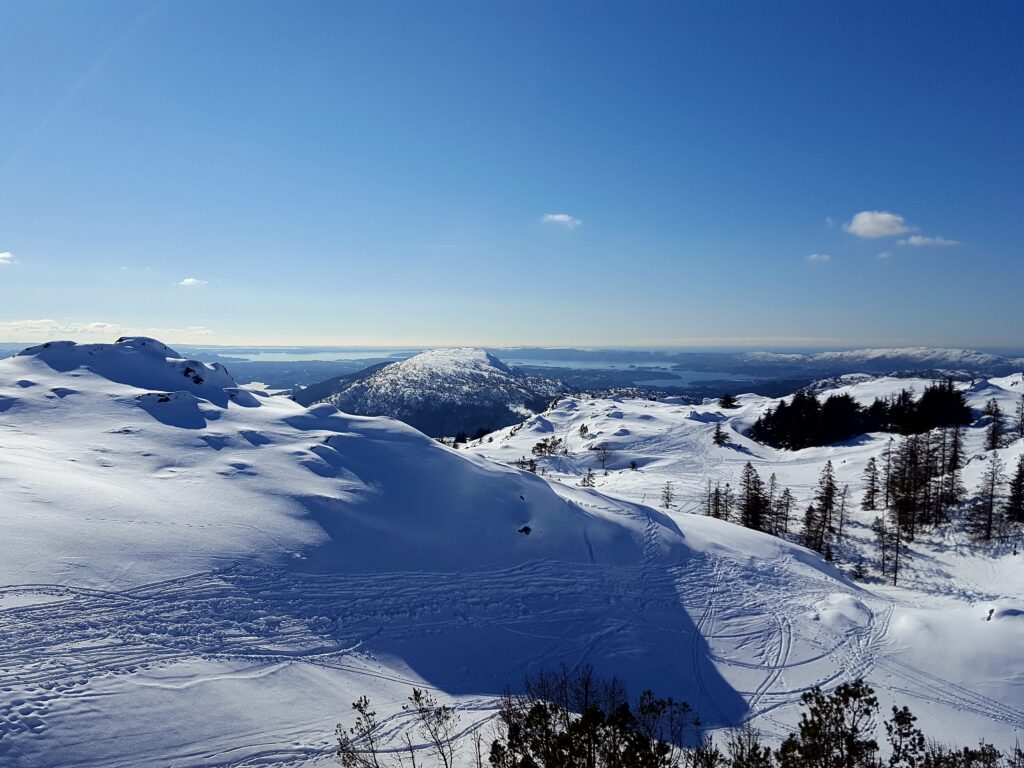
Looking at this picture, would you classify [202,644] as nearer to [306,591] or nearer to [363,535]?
[306,591]

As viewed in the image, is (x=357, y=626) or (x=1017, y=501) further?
(x=1017, y=501)

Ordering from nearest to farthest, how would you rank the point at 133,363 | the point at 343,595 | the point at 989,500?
the point at 343,595 → the point at 989,500 → the point at 133,363

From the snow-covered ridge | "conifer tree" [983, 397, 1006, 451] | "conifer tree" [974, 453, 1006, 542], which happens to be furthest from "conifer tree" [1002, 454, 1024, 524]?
the snow-covered ridge

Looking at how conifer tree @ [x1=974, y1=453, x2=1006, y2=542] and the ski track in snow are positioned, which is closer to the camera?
the ski track in snow

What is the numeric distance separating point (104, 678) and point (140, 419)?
33.2 metres

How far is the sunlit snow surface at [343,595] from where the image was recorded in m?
18.6

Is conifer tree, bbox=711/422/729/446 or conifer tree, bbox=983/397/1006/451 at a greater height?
conifer tree, bbox=983/397/1006/451

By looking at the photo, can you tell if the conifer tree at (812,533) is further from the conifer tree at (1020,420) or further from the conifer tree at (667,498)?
the conifer tree at (1020,420)

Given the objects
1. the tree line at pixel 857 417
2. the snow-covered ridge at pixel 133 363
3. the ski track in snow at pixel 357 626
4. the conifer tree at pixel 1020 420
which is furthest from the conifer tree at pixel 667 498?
the snow-covered ridge at pixel 133 363

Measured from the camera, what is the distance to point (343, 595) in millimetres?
27766

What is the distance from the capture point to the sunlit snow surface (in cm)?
1861

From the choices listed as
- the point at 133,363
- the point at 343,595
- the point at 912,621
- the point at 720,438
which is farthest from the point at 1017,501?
the point at 133,363

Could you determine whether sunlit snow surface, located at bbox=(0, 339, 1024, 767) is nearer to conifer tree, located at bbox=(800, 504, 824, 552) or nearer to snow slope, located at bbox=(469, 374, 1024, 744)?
snow slope, located at bbox=(469, 374, 1024, 744)

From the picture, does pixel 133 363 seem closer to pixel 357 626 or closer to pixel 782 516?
pixel 357 626
